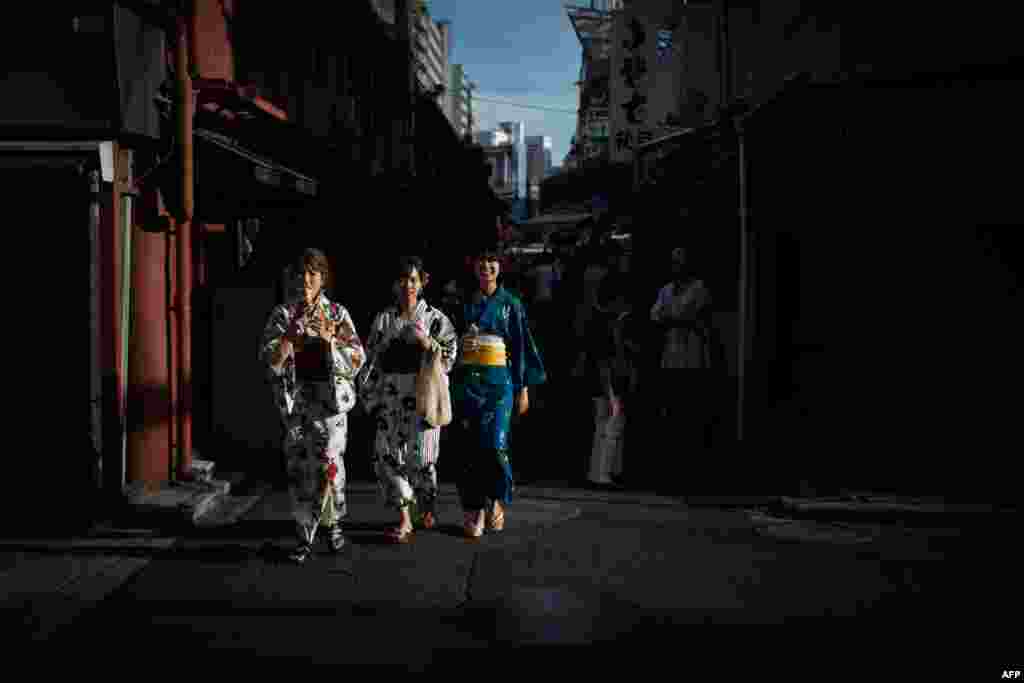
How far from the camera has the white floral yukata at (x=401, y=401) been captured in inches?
262

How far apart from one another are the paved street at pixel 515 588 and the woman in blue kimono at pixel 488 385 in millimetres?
346

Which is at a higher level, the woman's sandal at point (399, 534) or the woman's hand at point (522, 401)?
the woman's hand at point (522, 401)

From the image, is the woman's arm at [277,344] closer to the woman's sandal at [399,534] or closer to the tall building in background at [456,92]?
the woman's sandal at [399,534]

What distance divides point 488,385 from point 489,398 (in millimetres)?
106

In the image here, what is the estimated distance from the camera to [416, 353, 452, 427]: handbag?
6574 millimetres

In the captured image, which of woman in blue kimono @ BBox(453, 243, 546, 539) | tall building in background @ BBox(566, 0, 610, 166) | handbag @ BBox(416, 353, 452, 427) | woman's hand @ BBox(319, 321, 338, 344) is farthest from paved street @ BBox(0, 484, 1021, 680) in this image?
tall building in background @ BBox(566, 0, 610, 166)

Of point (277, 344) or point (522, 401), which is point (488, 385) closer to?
point (522, 401)

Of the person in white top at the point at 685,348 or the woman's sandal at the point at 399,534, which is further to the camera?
the person in white top at the point at 685,348

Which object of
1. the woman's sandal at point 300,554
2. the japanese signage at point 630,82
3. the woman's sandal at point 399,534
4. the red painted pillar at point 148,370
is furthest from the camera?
the japanese signage at point 630,82

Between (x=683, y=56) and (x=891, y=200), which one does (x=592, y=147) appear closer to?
(x=683, y=56)

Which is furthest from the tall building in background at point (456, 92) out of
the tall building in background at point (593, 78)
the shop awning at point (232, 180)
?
the shop awning at point (232, 180)

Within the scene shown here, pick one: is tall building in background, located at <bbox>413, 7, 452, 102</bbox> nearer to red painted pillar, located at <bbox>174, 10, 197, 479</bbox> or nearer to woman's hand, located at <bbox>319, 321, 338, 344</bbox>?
red painted pillar, located at <bbox>174, 10, 197, 479</bbox>

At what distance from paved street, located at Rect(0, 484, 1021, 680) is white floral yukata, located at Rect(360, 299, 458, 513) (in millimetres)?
514

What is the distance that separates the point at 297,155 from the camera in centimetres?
1227
